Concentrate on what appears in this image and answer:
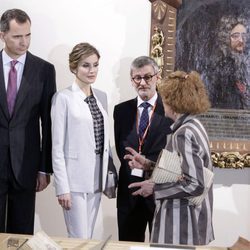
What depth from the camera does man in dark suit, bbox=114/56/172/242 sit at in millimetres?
3006

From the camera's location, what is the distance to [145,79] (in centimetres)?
301

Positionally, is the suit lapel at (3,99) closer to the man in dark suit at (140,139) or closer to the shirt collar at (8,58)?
the shirt collar at (8,58)

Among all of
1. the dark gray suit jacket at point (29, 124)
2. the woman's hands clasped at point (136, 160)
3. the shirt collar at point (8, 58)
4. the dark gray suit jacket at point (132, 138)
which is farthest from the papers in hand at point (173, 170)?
the shirt collar at point (8, 58)

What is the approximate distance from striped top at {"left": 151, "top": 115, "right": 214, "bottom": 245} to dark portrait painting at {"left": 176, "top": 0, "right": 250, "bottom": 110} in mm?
1242

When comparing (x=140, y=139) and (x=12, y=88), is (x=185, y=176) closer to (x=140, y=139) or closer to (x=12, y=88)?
(x=140, y=139)

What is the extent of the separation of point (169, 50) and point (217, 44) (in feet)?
1.16

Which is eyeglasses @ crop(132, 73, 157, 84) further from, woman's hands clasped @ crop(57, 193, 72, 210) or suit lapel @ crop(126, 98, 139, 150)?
woman's hands clasped @ crop(57, 193, 72, 210)

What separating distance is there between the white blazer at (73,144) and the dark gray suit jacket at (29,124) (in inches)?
4.1

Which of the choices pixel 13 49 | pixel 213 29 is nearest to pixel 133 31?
pixel 213 29

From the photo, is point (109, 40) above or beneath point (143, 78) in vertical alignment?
above

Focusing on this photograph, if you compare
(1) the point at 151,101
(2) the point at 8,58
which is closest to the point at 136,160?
(1) the point at 151,101

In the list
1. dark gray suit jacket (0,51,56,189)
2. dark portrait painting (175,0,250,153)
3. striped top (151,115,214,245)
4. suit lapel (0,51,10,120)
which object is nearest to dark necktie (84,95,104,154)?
dark gray suit jacket (0,51,56,189)

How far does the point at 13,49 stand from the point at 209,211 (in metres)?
1.49

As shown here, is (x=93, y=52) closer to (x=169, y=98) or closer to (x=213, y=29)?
(x=169, y=98)
